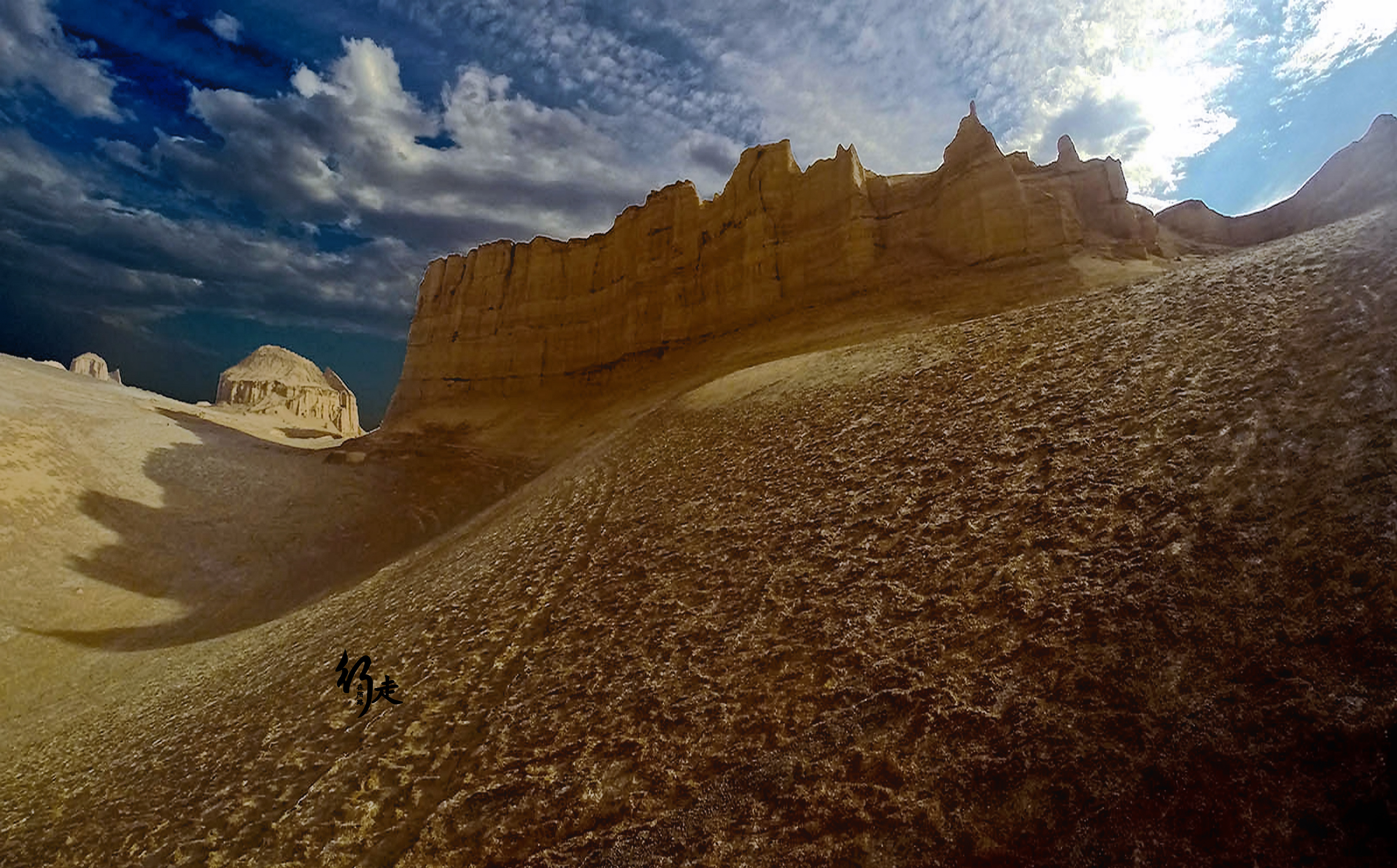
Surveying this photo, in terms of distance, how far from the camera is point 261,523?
2023 cm

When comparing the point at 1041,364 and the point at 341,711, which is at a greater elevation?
the point at 1041,364

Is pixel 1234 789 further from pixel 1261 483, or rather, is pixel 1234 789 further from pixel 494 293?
pixel 494 293

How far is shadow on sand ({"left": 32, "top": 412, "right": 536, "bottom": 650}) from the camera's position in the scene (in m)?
15.8

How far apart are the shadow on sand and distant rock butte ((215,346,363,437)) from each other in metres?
37.9

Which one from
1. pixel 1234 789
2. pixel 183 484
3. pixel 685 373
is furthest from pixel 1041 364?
pixel 183 484

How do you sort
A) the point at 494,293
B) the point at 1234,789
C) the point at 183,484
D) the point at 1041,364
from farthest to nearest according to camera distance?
the point at 494,293 → the point at 183,484 → the point at 1041,364 → the point at 1234,789

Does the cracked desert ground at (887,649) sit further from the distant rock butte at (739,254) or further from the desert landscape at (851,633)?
the distant rock butte at (739,254)

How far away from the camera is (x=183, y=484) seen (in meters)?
21.2

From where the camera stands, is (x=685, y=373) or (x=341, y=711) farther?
(x=685, y=373)

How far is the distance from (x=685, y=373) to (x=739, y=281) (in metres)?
4.43

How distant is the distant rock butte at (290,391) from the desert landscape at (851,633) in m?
50.7

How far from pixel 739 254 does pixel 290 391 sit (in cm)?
5788

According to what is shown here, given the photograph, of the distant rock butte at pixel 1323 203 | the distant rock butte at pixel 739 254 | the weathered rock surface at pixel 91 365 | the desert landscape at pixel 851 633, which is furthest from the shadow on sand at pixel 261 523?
the weathered rock surface at pixel 91 365

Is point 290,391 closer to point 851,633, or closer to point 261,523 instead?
point 261,523
